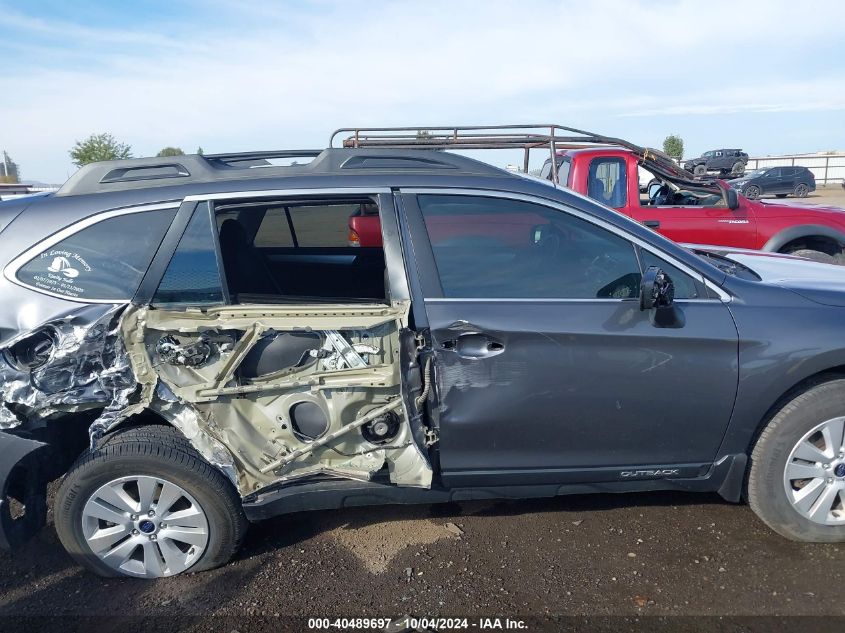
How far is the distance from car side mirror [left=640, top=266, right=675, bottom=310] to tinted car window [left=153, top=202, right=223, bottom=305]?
1.89m

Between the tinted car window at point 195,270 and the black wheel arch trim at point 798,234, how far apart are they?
224 inches

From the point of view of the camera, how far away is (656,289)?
108 inches

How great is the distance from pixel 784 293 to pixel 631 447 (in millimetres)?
1026

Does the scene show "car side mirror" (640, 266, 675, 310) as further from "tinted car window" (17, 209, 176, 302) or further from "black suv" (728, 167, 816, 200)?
"black suv" (728, 167, 816, 200)

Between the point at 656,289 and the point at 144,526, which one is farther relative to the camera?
the point at 144,526

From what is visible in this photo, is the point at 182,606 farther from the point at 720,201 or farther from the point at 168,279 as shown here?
the point at 720,201

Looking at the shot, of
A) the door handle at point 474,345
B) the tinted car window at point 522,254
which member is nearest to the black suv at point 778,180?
the tinted car window at point 522,254

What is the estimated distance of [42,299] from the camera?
2.76 metres

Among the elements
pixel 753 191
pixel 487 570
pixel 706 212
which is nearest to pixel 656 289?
pixel 487 570

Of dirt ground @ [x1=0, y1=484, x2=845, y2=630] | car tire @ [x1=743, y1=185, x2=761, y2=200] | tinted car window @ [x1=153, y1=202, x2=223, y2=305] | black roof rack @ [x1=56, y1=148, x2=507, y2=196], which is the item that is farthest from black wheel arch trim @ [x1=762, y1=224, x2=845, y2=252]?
car tire @ [x1=743, y1=185, x2=761, y2=200]

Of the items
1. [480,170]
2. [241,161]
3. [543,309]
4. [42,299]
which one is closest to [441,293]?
[543,309]

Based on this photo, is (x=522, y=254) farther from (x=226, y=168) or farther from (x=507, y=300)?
(x=226, y=168)

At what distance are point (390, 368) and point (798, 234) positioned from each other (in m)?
5.53

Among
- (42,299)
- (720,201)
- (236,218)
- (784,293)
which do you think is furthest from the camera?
(720,201)
